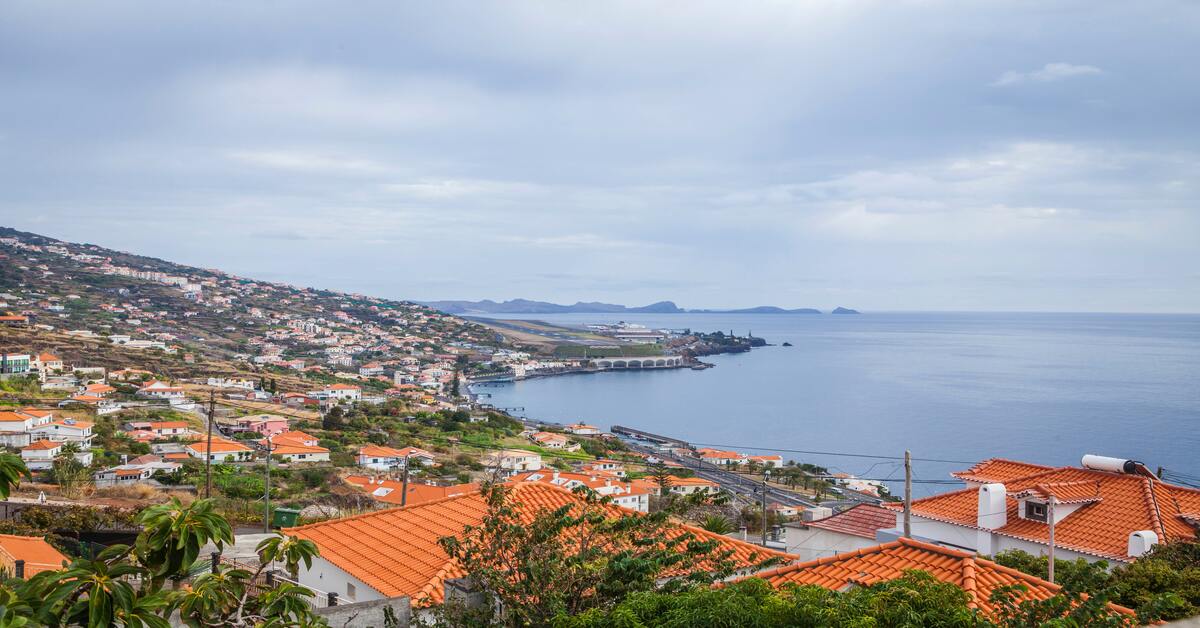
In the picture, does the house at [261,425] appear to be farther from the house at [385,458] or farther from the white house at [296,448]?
the house at [385,458]

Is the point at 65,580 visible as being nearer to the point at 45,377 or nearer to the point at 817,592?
the point at 817,592

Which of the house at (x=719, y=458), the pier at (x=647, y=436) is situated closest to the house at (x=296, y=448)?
the house at (x=719, y=458)

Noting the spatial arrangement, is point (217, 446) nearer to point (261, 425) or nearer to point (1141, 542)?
point (261, 425)

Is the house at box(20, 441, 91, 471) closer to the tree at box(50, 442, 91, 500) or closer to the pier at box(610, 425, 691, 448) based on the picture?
the tree at box(50, 442, 91, 500)

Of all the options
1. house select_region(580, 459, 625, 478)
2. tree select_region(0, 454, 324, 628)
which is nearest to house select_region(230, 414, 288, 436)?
house select_region(580, 459, 625, 478)

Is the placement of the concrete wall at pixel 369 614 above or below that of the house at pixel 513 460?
above
